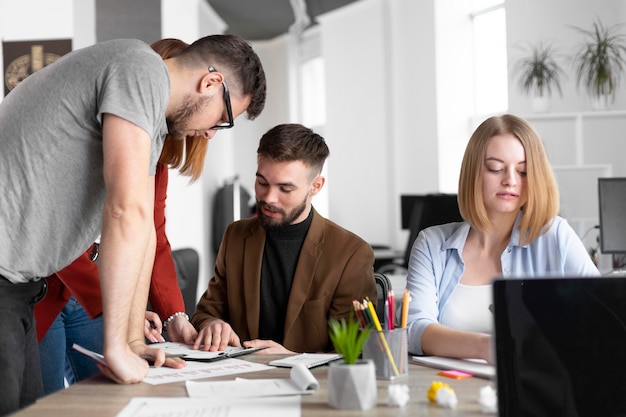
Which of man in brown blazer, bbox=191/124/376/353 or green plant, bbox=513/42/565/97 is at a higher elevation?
green plant, bbox=513/42/565/97

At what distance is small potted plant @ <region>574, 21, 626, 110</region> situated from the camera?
4.92 meters

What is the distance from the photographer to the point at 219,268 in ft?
7.75

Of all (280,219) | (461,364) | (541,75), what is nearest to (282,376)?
(461,364)

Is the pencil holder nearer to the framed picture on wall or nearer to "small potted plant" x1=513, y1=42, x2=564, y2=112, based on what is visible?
the framed picture on wall

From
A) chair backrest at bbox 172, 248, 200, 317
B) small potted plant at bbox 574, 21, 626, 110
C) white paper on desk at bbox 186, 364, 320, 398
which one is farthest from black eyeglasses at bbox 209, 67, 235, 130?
small potted plant at bbox 574, 21, 626, 110

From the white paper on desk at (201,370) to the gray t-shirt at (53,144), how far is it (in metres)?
0.35

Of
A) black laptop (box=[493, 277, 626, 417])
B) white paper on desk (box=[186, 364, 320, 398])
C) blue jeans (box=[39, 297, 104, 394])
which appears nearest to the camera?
black laptop (box=[493, 277, 626, 417])

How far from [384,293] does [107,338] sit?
39.5 inches

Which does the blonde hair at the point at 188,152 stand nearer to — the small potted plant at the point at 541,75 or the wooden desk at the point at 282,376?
the wooden desk at the point at 282,376

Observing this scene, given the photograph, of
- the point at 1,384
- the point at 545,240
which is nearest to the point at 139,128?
the point at 1,384

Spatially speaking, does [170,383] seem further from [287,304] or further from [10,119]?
[287,304]

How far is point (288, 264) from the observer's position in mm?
2295

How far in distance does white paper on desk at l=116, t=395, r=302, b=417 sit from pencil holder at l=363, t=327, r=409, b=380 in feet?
0.62

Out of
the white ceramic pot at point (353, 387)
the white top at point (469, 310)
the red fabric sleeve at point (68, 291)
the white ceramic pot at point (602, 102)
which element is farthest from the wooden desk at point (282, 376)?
the white ceramic pot at point (602, 102)
